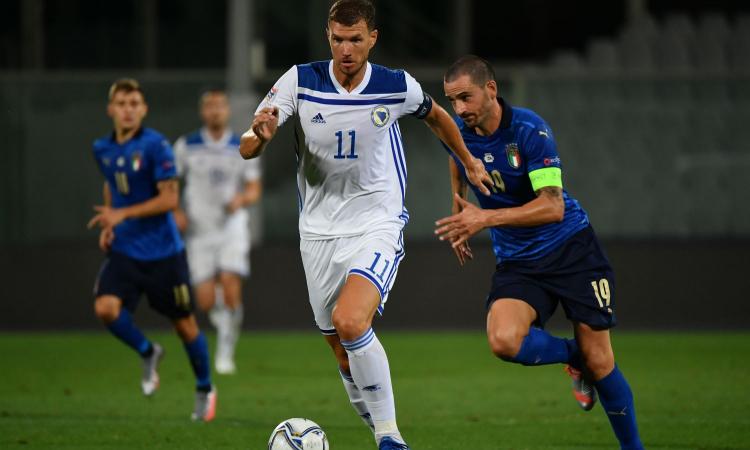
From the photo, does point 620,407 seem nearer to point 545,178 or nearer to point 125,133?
point 545,178

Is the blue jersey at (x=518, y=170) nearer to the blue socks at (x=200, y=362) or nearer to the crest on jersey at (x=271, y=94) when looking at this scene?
the crest on jersey at (x=271, y=94)

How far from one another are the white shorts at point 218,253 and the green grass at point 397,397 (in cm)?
88

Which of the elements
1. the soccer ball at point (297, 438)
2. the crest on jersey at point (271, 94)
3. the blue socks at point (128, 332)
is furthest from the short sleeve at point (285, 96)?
the blue socks at point (128, 332)

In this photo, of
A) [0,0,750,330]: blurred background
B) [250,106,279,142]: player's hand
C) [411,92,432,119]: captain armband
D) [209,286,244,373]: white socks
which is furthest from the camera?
[0,0,750,330]: blurred background

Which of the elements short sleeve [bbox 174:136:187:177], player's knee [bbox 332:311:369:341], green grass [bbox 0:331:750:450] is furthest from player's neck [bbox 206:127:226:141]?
player's knee [bbox 332:311:369:341]

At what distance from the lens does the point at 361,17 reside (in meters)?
6.28

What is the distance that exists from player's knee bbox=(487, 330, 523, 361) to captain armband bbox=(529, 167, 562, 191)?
2.37 ft

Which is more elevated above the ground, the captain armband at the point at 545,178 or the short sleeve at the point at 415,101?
the short sleeve at the point at 415,101

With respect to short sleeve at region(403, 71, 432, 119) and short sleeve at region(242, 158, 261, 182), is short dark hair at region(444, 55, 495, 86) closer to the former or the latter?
short sleeve at region(403, 71, 432, 119)

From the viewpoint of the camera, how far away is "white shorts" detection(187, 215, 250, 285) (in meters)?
12.2

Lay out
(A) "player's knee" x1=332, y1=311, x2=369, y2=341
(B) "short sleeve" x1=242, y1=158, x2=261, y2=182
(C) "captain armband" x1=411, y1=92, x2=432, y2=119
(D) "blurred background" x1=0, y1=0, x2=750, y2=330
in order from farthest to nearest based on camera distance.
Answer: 1. (D) "blurred background" x1=0, y1=0, x2=750, y2=330
2. (B) "short sleeve" x1=242, y1=158, x2=261, y2=182
3. (C) "captain armband" x1=411, y1=92, x2=432, y2=119
4. (A) "player's knee" x1=332, y1=311, x2=369, y2=341

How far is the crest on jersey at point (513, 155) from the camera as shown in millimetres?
6535

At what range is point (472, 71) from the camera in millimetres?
6484

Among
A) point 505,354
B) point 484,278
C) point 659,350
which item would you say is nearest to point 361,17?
point 505,354
